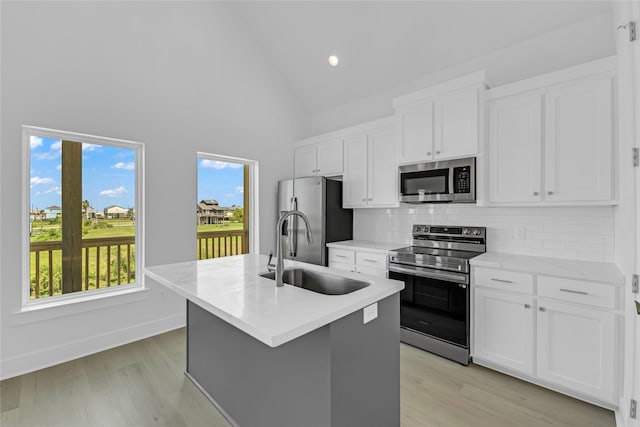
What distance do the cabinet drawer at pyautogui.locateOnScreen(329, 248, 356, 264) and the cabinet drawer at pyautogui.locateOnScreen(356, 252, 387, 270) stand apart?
0.29ft

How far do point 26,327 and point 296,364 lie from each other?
2649 millimetres

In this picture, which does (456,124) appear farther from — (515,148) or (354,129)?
(354,129)

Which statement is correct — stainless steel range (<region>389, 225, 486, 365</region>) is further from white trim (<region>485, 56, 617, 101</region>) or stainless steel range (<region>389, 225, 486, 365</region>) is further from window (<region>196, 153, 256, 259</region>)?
window (<region>196, 153, 256, 259</region>)

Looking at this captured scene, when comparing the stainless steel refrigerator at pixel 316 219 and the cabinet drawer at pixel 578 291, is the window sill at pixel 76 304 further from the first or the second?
the cabinet drawer at pixel 578 291

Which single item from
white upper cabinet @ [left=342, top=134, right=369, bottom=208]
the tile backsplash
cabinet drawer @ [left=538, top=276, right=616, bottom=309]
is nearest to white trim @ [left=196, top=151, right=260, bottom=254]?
white upper cabinet @ [left=342, top=134, right=369, bottom=208]

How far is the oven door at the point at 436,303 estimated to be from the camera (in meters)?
2.57

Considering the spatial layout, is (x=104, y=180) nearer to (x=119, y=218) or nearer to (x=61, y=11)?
(x=119, y=218)

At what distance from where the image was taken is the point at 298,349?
145 cm

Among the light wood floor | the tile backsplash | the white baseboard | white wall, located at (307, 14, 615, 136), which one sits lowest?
the light wood floor

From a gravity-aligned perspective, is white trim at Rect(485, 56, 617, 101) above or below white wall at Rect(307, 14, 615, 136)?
below

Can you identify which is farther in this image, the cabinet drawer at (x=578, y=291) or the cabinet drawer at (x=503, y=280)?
the cabinet drawer at (x=503, y=280)

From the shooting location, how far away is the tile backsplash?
244 cm

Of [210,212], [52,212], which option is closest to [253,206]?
[210,212]

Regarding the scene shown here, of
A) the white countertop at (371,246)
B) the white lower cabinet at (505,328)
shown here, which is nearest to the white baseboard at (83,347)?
the white countertop at (371,246)
